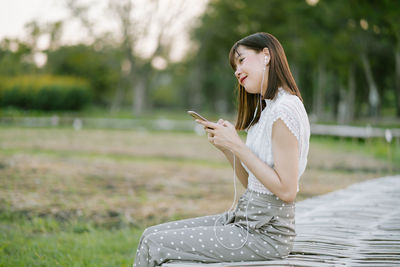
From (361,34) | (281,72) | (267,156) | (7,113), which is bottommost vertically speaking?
(7,113)

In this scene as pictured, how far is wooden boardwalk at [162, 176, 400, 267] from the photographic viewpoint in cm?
246

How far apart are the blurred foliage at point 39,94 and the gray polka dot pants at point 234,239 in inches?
1028

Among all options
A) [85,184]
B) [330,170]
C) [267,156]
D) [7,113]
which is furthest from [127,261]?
[7,113]

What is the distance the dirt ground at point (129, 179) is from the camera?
5.61 metres

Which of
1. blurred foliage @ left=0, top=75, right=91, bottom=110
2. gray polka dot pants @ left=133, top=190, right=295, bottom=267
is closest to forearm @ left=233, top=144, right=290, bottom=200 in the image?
gray polka dot pants @ left=133, top=190, right=295, bottom=267

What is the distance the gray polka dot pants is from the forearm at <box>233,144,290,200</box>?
12 centimetres

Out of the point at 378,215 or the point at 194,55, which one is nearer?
the point at 378,215

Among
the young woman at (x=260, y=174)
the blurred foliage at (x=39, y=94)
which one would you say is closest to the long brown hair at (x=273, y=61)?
the young woman at (x=260, y=174)

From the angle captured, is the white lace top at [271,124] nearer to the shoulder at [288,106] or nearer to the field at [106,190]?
the shoulder at [288,106]

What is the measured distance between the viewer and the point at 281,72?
7.13 feet

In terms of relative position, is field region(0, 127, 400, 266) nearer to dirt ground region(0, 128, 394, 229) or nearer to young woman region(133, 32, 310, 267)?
dirt ground region(0, 128, 394, 229)

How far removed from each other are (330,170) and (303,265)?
7.48 m

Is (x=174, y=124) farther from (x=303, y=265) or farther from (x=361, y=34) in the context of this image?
(x=303, y=265)

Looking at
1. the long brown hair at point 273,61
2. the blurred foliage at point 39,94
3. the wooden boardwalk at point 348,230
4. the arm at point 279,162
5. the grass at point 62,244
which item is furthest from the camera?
the blurred foliage at point 39,94
